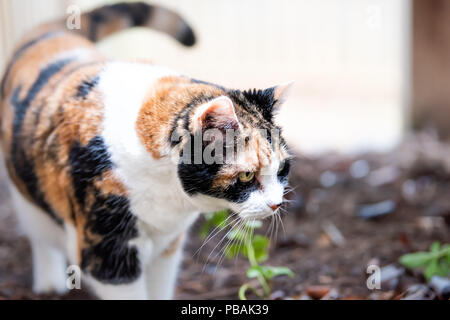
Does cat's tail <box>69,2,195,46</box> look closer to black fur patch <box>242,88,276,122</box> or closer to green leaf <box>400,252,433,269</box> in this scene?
black fur patch <box>242,88,276,122</box>

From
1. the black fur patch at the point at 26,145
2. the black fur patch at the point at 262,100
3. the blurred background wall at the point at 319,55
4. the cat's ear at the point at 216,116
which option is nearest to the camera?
the cat's ear at the point at 216,116

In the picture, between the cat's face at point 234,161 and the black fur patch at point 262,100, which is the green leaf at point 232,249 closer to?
the cat's face at point 234,161

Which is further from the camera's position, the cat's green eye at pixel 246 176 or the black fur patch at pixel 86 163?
the black fur patch at pixel 86 163

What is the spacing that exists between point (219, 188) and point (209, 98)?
361mm

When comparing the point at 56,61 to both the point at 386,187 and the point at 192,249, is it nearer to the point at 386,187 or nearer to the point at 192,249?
the point at 192,249

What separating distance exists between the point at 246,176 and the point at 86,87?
0.88 m

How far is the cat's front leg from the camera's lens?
2729 mm

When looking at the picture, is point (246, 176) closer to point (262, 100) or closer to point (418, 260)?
point (262, 100)

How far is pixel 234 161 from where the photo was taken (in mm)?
2072

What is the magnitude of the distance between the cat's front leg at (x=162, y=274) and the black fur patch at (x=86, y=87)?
A: 2.72 ft

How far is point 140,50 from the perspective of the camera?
497cm

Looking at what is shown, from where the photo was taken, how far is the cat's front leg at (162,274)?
273 cm

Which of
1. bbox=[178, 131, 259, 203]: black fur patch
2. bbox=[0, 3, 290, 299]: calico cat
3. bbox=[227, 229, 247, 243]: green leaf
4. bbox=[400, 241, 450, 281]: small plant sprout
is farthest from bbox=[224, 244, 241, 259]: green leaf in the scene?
bbox=[400, 241, 450, 281]: small plant sprout

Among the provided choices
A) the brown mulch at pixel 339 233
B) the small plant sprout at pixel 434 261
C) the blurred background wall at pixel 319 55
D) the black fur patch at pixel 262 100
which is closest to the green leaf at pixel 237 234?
the brown mulch at pixel 339 233
